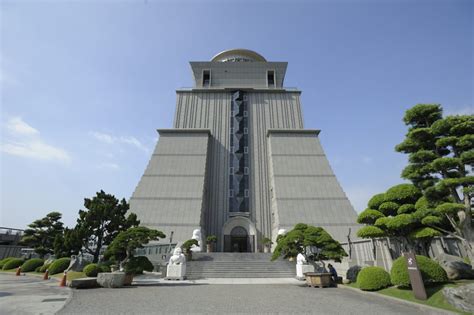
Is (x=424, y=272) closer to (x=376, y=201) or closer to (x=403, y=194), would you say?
(x=403, y=194)

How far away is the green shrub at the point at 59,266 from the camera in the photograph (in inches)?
739

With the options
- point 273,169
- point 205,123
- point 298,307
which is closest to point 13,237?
point 205,123

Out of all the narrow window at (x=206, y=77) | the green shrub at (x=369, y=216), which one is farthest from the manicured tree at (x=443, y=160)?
the narrow window at (x=206, y=77)

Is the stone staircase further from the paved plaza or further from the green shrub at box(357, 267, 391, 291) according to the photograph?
the paved plaza

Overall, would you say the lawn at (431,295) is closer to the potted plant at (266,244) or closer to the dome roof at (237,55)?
the potted plant at (266,244)

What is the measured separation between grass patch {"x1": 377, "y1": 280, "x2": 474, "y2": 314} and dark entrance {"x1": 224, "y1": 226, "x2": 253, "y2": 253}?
20871 millimetres

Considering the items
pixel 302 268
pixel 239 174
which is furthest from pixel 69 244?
pixel 239 174

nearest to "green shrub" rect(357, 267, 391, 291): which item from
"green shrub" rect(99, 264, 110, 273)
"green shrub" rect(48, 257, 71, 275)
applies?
"green shrub" rect(99, 264, 110, 273)

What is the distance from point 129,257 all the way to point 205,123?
80.8 ft

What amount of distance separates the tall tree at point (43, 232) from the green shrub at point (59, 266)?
1166 cm

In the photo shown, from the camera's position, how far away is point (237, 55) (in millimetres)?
46531

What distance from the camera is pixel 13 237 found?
35.2 m

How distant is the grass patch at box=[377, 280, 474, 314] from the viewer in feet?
24.1

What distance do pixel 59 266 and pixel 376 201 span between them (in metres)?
23.3
